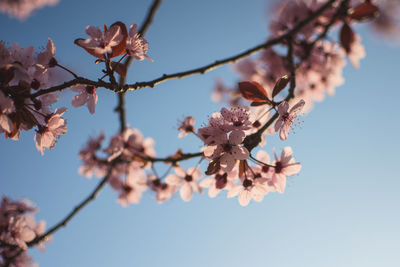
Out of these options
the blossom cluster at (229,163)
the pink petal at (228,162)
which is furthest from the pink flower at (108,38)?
the pink petal at (228,162)

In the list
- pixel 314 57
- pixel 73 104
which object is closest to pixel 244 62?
pixel 314 57

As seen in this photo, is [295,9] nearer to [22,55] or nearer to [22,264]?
[22,55]

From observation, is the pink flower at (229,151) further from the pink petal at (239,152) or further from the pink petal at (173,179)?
the pink petal at (173,179)

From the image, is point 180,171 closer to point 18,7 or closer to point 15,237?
point 15,237

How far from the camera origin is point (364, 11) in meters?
2.26

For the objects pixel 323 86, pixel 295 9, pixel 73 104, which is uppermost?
pixel 323 86

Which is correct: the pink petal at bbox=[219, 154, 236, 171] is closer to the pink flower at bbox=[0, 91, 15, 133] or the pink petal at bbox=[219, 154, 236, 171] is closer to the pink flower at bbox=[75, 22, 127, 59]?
the pink flower at bbox=[75, 22, 127, 59]

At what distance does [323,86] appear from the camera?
434 centimetres

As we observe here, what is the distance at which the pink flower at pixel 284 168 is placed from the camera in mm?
1904

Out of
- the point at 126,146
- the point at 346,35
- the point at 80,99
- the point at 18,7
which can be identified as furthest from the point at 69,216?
the point at 18,7

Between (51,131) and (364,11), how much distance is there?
2.68m

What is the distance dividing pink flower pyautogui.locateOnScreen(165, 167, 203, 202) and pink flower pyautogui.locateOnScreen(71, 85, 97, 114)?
1172 millimetres

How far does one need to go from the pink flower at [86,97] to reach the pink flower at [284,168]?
4.44 feet

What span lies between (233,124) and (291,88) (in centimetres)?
61
